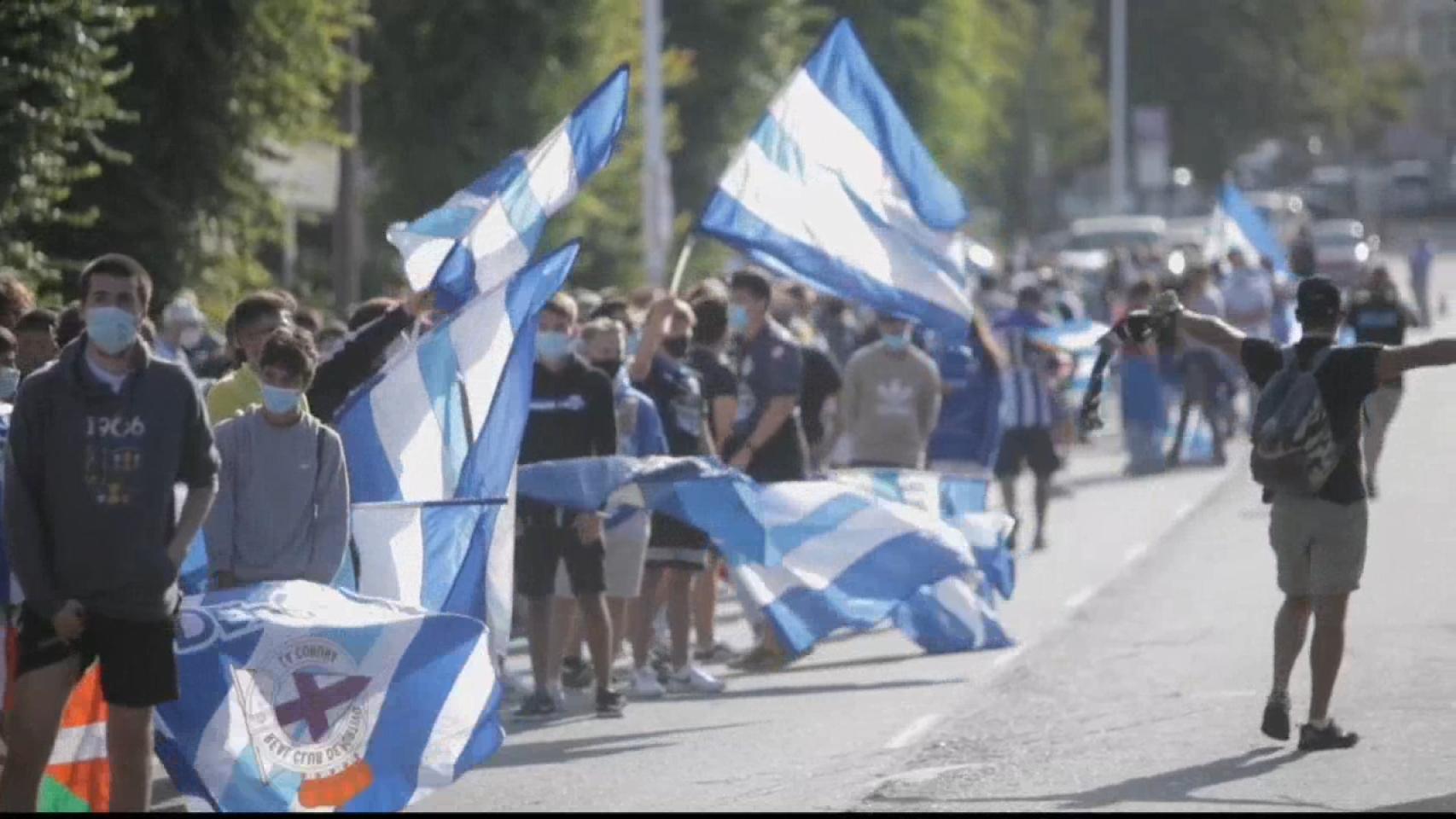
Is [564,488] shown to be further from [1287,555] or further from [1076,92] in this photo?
[1076,92]

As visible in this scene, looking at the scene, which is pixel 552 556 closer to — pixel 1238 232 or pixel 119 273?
pixel 119 273

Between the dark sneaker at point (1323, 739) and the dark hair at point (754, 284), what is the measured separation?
16.8 feet

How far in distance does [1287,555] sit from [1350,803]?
72.4 inches

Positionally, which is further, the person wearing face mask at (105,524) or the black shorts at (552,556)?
the black shorts at (552,556)

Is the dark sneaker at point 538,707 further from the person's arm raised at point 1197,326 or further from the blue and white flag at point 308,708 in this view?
the blue and white flag at point 308,708

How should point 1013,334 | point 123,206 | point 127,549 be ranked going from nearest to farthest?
point 127,549
point 123,206
point 1013,334

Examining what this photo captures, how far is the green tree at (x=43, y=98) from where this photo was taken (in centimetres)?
1659

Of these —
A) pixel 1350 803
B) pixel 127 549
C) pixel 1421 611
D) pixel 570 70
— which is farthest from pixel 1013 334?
pixel 127 549

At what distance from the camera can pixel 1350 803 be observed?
10703 mm

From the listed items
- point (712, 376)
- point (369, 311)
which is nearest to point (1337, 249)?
point (712, 376)

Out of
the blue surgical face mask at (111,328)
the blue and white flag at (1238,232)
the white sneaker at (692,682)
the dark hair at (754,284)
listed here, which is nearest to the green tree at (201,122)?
the dark hair at (754,284)

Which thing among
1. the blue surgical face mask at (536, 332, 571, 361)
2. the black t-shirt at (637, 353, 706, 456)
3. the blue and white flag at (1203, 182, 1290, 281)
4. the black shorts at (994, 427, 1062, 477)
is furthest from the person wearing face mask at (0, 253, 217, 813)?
the blue and white flag at (1203, 182, 1290, 281)

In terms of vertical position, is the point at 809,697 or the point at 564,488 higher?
the point at 564,488

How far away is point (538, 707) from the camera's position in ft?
46.2
